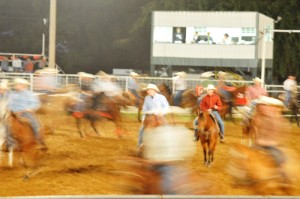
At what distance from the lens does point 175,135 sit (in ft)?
24.7

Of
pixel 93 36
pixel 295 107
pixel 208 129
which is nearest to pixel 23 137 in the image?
pixel 208 129

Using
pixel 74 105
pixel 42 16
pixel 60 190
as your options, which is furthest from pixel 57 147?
pixel 42 16

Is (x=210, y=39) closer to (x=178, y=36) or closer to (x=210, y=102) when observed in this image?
(x=178, y=36)

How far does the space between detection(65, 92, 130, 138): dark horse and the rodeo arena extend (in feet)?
0.10

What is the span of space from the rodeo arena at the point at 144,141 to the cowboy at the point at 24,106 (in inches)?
0.8

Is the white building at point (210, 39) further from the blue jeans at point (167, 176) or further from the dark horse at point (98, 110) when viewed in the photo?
the blue jeans at point (167, 176)

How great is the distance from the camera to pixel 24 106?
13219 millimetres

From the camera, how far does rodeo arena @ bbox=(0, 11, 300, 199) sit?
7668 millimetres

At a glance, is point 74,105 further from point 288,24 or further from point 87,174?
point 288,24

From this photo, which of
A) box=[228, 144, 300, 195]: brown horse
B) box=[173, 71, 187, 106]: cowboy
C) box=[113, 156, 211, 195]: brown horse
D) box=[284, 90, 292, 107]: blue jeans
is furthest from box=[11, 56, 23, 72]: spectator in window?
box=[113, 156, 211, 195]: brown horse

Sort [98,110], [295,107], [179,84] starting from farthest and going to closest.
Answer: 1. [179,84]
2. [295,107]
3. [98,110]

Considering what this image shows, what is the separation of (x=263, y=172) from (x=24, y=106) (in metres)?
5.68

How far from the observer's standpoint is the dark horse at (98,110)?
1970 cm

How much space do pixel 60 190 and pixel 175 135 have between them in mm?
5054
